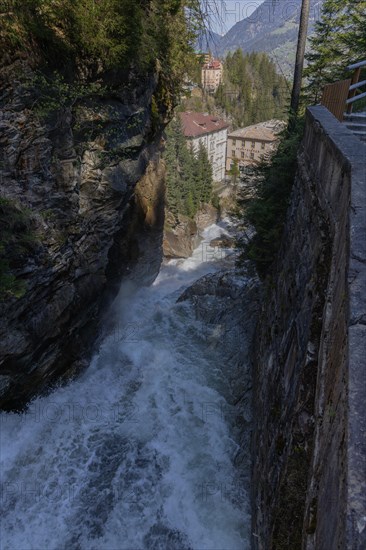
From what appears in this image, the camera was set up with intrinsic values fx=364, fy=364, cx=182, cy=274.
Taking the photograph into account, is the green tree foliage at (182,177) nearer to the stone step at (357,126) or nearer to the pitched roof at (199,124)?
the pitched roof at (199,124)

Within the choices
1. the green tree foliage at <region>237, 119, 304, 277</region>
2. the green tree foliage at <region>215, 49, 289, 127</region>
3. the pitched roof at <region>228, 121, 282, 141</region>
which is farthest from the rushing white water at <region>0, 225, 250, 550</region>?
the green tree foliage at <region>215, 49, 289, 127</region>

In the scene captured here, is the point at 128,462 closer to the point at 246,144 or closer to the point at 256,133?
the point at 246,144

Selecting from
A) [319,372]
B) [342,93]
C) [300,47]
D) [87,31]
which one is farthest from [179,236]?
[319,372]

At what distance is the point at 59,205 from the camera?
7988 mm

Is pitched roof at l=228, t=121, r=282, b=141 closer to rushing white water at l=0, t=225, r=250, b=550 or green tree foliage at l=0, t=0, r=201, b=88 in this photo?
green tree foliage at l=0, t=0, r=201, b=88

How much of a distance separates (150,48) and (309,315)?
828 cm

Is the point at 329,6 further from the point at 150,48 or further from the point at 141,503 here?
the point at 141,503

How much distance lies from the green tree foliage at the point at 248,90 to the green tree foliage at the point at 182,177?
43.5m

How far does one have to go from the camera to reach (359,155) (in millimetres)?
4305

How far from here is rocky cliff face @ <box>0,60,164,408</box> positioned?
683 cm

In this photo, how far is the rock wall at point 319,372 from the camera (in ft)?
7.04

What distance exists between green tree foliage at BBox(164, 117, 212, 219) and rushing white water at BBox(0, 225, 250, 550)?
22479 millimetres

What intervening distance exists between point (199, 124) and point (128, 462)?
5226cm

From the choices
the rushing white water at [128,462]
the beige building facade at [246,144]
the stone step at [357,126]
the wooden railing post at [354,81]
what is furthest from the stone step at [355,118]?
the beige building facade at [246,144]
